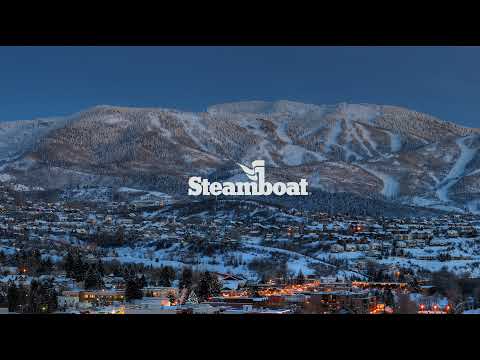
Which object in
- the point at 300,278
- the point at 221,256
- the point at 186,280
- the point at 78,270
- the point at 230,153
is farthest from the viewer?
the point at 230,153

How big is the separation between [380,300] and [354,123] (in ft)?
126

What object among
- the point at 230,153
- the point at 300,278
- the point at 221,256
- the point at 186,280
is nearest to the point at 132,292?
the point at 186,280

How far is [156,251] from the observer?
13648 millimetres

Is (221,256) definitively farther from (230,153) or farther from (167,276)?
(230,153)

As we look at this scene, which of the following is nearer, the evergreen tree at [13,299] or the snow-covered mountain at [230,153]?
the evergreen tree at [13,299]

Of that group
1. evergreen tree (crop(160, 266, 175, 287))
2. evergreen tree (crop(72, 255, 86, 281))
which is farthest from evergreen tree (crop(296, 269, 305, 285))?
evergreen tree (crop(72, 255, 86, 281))

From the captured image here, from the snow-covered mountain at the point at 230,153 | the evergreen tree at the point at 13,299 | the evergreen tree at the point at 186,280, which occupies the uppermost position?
the snow-covered mountain at the point at 230,153

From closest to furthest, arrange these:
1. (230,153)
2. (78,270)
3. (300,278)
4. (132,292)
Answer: (132,292) → (78,270) → (300,278) → (230,153)

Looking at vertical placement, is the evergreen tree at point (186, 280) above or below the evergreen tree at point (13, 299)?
above

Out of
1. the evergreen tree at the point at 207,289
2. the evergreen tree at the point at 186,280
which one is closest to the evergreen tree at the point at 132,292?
the evergreen tree at the point at 207,289

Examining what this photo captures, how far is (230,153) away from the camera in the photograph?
96.0 ft

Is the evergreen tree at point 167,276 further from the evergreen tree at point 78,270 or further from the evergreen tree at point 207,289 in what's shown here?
the evergreen tree at point 78,270

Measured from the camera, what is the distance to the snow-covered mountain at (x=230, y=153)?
20578mm
